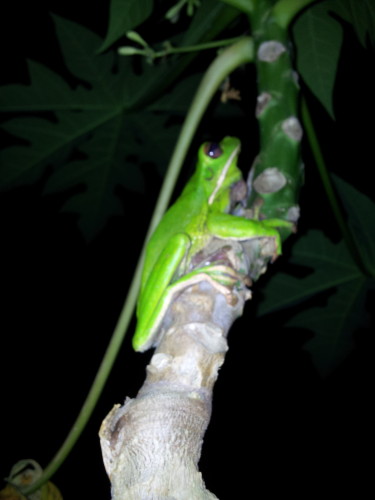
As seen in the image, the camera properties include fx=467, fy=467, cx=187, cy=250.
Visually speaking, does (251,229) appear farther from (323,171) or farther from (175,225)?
(323,171)

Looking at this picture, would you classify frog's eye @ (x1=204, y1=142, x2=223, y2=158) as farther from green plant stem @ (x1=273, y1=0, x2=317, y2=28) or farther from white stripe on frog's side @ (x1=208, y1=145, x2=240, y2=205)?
green plant stem @ (x1=273, y1=0, x2=317, y2=28)

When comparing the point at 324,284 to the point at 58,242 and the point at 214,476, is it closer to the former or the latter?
the point at 58,242

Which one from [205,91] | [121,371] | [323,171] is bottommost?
[121,371]

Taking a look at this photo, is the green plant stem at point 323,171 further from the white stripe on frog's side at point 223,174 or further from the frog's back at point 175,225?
the frog's back at point 175,225

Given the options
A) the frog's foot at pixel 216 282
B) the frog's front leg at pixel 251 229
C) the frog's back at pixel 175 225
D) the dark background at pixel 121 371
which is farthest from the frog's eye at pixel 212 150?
the dark background at pixel 121 371

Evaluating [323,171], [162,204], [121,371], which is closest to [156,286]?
[162,204]

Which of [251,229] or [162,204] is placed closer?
[251,229]

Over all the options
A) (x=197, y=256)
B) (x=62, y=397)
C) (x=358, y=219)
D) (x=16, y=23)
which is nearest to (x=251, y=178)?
(x=197, y=256)
